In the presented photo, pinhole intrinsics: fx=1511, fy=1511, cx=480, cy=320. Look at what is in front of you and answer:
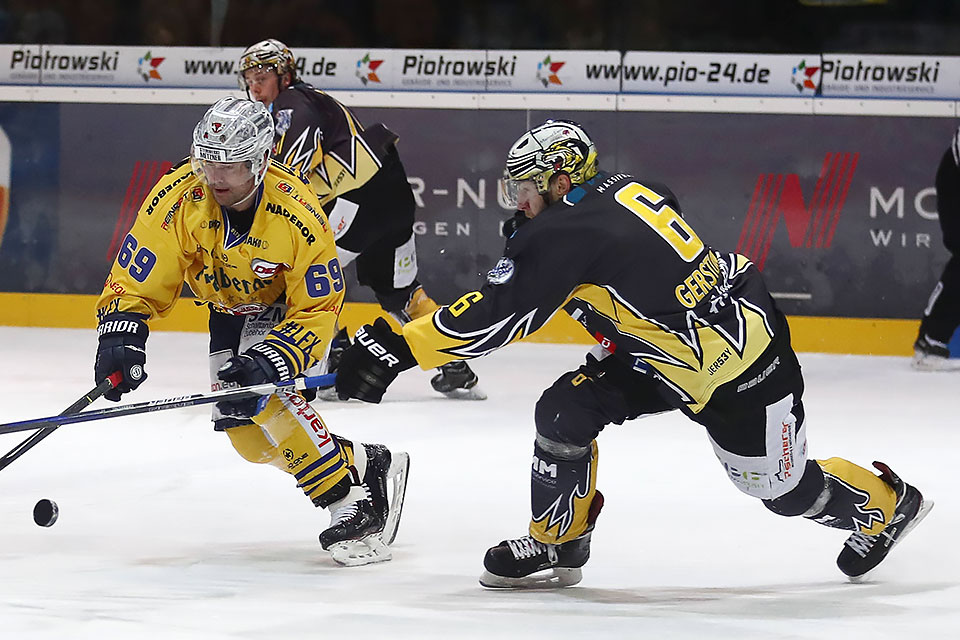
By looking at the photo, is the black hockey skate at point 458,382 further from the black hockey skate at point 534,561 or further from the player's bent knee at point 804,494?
the player's bent knee at point 804,494

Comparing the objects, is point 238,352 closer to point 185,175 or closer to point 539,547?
point 185,175

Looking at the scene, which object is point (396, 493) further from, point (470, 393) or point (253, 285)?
point (470, 393)

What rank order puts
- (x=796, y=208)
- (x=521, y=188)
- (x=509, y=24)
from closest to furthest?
(x=521, y=188), (x=796, y=208), (x=509, y=24)

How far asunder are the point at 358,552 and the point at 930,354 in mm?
4043

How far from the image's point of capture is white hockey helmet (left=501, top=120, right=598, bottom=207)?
10.4 feet

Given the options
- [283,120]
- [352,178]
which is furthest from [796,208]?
[283,120]

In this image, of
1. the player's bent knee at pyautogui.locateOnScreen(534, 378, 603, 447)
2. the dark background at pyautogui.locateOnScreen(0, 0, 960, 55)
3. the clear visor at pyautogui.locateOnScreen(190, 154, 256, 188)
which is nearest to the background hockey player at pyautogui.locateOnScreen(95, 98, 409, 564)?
the clear visor at pyautogui.locateOnScreen(190, 154, 256, 188)

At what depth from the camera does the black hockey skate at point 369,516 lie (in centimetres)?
365

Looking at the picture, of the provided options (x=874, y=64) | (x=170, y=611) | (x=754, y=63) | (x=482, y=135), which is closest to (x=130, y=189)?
(x=482, y=135)

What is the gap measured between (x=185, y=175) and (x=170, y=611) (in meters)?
1.12

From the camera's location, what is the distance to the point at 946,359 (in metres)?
6.93

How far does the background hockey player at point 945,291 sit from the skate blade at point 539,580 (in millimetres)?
3833

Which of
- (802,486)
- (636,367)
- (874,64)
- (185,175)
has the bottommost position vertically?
(802,486)

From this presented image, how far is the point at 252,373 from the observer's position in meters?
3.43
